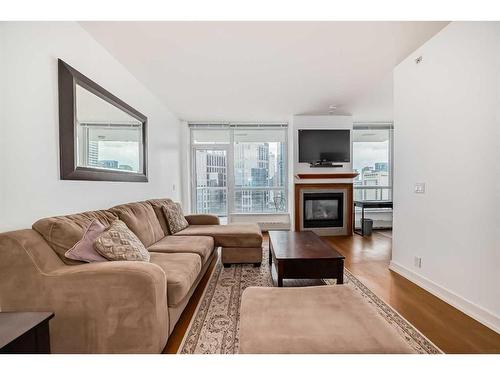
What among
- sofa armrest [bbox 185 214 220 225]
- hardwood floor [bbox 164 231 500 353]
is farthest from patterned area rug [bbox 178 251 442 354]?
sofa armrest [bbox 185 214 220 225]

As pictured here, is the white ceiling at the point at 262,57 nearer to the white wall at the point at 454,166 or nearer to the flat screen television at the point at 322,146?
the white wall at the point at 454,166

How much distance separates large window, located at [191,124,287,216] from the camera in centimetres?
591

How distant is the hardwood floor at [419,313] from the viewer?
167cm

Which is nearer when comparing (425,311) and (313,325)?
(313,325)

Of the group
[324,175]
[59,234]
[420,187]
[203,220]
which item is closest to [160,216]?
[203,220]

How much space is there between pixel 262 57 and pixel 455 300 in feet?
9.61

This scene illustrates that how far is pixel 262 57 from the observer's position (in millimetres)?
2824

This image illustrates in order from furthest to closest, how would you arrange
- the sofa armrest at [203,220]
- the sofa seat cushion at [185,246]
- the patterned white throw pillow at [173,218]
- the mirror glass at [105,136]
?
the sofa armrest at [203,220] < the patterned white throw pillow at [173,218] < the sofa seat cushion at [185,246] < the mirror glass at [105,136]

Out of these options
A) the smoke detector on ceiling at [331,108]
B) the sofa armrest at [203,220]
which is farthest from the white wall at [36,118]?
the smoke detector on ceiling at [331,108]

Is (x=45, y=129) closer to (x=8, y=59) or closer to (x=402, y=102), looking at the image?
(x=8, y=59)

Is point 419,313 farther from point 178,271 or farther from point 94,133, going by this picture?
point 94,133

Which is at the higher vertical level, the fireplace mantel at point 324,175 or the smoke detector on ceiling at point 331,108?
the smoke detector on ceiling at point 331,108

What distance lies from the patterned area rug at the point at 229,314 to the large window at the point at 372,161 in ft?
11.8

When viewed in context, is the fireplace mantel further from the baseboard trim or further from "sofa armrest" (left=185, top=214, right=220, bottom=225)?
the baseboard trim
